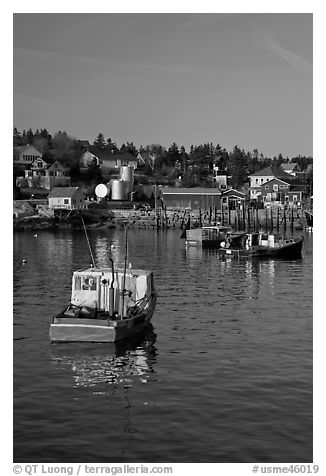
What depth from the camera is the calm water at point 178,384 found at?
53.0 feet

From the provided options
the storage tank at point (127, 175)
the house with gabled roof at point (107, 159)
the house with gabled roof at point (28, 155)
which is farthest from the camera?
the house with gabled roof at point (107, 159)

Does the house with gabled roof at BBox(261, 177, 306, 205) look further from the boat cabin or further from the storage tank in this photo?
the boat cabin

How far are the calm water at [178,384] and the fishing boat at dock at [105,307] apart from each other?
19.6 inches

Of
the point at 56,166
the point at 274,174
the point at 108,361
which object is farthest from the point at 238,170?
the point at 108,361

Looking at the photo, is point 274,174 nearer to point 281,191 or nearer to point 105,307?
point 281,191

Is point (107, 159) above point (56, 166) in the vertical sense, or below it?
above

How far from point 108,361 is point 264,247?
39.1 m

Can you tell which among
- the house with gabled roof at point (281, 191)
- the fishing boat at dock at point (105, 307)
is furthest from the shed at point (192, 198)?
the fishing boat at dock at point (105, 307)

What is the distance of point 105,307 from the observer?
2733cm

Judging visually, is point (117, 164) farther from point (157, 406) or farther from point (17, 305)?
point (157, 406)

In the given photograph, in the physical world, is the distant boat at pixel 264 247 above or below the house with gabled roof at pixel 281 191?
below

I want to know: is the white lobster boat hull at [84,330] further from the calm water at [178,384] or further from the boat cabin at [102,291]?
the boat cabin at [102,291]

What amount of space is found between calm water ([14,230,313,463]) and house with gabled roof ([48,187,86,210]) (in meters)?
70.4

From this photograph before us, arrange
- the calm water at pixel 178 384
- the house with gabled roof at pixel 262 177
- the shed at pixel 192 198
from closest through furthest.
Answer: the calm water at pixel 178 384 < the shed at pixel 192 198 < the house with gabled roof at pixel 262 177
